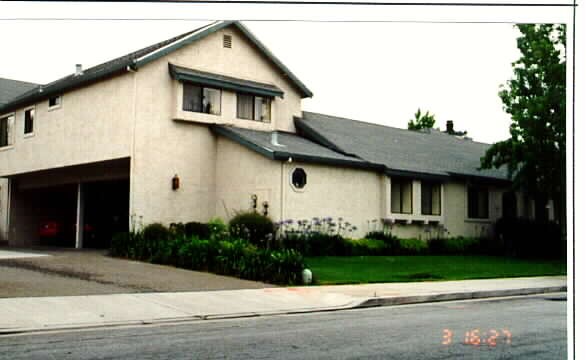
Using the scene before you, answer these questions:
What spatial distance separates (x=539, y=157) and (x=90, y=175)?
1505cm

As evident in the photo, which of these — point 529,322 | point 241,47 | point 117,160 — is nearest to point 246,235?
point 117,160

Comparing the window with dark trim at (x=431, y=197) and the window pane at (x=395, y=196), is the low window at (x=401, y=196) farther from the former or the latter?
the window with dark trim at (x=431, y=197)

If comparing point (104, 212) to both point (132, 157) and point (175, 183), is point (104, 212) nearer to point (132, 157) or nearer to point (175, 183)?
point (175, 183)

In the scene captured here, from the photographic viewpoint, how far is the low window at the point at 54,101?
22253mm

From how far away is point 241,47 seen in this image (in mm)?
21781

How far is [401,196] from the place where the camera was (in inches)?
918

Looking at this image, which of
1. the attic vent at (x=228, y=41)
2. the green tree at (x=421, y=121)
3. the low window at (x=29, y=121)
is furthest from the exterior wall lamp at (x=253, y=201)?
the green tree at (x=421, y=121)

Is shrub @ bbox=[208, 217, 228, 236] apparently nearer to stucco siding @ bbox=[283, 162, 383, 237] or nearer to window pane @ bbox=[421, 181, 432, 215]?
stucco siding @ bbox=[283, 162, 383, 237]

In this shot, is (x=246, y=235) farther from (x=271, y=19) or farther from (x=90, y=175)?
(x=271, y=19)

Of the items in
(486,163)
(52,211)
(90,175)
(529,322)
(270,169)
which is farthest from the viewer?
(52,211)

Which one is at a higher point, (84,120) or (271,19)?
(84,120)

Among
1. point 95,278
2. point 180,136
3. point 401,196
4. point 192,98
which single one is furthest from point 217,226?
point 401,196

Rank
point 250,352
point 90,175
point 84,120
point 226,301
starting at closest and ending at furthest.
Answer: point 250,352 → point 226,301 → point 84,120 → point 90,175

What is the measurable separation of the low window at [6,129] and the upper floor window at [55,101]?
11.2ft
